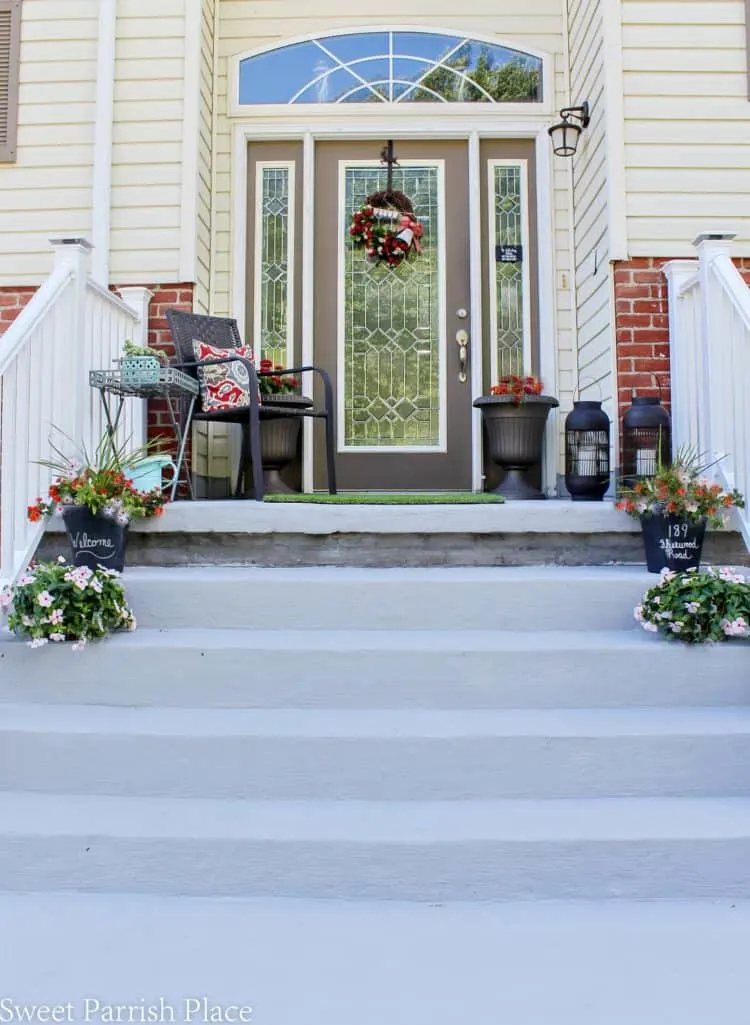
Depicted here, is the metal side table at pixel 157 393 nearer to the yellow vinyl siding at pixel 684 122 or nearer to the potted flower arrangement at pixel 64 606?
the potted flower arrangement at pixel 64 606

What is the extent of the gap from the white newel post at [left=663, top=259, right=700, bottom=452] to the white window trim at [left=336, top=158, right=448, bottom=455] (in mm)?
1349

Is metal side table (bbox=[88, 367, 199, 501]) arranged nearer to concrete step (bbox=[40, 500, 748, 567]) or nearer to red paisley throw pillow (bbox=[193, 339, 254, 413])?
red paisley throw pillow (bbox=[193, 339, 254, 413])

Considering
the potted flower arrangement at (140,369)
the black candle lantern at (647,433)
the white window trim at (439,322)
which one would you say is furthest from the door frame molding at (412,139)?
the potted flower arrangement at (140,369)

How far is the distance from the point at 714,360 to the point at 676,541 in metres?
0.78

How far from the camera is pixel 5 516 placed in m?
2.26

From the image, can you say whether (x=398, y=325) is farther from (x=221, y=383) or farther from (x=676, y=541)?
(x=676, y=541)

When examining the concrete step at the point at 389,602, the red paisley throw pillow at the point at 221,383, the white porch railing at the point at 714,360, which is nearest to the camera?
the concrete step at the point at 389,602

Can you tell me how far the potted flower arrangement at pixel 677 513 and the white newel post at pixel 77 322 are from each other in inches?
78.6

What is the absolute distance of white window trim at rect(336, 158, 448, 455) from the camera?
429 cm

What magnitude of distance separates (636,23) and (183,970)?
4.12 metres

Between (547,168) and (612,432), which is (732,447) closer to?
(612,432)

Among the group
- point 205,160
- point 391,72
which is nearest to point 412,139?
point 391,72

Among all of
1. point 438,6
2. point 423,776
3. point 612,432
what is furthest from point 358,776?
point 438,6

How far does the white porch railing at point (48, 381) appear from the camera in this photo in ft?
7.54
